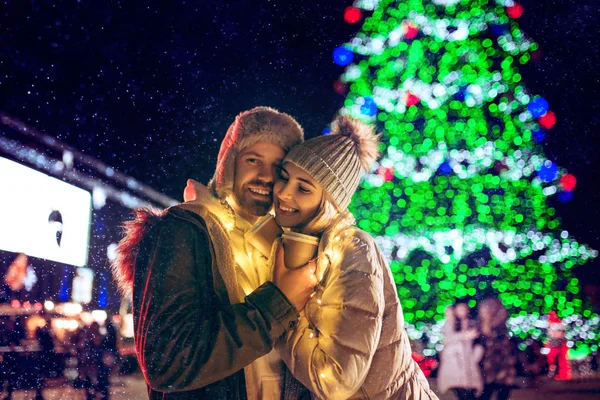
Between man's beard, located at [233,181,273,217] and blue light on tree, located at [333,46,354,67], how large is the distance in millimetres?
6526

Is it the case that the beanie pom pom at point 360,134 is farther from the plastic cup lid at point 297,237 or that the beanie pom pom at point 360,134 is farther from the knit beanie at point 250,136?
the plastic cup lid at point 297,237

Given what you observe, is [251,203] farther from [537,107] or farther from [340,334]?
[537,107]

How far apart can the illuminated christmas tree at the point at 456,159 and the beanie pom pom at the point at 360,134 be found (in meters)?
5.71

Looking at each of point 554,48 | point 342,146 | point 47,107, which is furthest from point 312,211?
point 47,107

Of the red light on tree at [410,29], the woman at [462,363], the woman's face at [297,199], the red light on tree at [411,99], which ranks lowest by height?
the woman at [462,363]

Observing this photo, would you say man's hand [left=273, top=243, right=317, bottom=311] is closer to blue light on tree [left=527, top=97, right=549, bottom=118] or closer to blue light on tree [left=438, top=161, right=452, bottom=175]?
blue light on tree [left=438, top=161, right=452, bottom=175]

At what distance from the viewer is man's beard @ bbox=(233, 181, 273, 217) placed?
2.84 m

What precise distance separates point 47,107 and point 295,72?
1314cm

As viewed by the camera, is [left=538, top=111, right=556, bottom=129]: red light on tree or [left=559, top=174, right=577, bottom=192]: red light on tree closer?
[left=538, top=111, right=556, bottom=129]: red light on tree

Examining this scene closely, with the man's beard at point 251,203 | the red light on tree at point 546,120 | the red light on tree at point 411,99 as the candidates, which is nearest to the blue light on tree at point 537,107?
the red light on tree at point 546,120

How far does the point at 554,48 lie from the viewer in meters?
8.81

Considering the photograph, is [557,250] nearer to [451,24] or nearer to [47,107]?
[451,24]

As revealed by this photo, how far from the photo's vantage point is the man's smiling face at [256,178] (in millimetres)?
2838

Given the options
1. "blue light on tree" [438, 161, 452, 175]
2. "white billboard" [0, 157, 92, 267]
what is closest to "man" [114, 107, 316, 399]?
"blue light on tree" [438, 161, 452, 175]
